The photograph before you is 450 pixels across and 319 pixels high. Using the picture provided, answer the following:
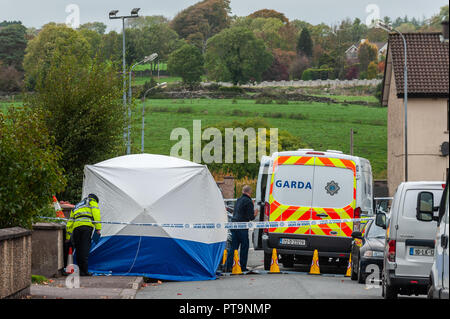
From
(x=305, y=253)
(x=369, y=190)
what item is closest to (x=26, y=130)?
(x=305, y=253)

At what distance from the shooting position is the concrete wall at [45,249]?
16.0m

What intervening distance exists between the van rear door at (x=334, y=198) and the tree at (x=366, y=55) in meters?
129

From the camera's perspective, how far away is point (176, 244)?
16.9 metres

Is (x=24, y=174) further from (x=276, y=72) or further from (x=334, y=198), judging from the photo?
(x=276, y=72)

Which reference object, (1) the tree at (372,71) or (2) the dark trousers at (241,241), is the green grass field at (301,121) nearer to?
(1) the tree at (372,71)

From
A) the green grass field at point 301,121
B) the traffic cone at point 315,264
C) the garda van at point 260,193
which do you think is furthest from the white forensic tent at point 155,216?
the green grass field at point 301,121

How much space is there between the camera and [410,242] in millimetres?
12531

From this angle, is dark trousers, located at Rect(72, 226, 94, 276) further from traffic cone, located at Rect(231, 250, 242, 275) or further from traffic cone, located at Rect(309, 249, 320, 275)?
traffic cone, located at Rect(309, 249, 320, 275)

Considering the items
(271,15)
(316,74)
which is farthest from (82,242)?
(271,15)

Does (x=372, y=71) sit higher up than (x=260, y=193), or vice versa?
(x=372, y=71)

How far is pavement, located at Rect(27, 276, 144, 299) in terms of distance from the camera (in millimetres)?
12938

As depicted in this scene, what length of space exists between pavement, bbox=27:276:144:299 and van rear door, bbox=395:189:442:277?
3954 millimetres

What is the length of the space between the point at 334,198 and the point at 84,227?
524 cm

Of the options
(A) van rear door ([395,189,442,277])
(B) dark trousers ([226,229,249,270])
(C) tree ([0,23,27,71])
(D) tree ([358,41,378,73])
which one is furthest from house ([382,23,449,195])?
(D) tree ([358,41,378,73])
